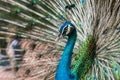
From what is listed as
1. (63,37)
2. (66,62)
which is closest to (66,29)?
(66,62)

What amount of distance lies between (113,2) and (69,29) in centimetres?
59

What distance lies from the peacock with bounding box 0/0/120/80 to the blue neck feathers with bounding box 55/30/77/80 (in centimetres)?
15

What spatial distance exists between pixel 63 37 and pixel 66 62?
0.29 meters

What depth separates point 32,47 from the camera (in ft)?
15.7

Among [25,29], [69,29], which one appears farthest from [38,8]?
[69,29]

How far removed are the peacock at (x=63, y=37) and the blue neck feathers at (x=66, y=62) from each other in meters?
0.15

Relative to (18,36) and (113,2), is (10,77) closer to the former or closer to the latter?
Answer: (18,36)

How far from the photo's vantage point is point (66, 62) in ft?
14.6

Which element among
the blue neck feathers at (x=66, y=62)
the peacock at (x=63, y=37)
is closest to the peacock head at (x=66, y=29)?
the blue neck feathers at (x=66, y=62)

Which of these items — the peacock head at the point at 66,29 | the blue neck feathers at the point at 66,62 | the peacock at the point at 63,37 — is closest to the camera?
the peacock head at the point at 66,29

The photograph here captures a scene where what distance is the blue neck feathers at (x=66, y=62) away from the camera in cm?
443

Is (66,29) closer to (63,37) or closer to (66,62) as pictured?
(66,62)

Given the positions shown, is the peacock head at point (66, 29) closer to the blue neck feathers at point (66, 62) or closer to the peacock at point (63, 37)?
the blue neck feathers at point (66, 62)

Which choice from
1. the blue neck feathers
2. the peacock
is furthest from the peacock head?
the peacock
